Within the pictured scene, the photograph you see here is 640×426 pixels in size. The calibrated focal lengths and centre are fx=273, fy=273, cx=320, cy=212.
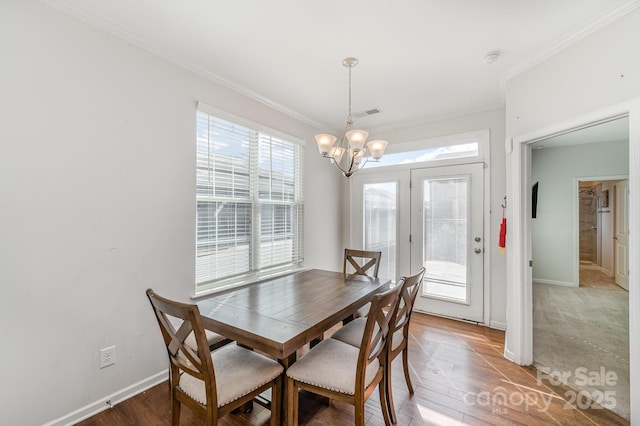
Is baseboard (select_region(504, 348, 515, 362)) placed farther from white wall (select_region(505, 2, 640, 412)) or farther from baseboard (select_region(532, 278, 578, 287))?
baseboard (select_region(532, 278, 578, 287))

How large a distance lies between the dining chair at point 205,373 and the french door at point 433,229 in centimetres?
280

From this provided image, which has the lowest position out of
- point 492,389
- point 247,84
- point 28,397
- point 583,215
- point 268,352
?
point 492,389

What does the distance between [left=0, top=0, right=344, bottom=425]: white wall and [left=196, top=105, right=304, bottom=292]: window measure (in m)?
0.17

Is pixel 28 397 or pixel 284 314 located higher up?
pixel 284 314

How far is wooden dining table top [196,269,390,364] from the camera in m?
1.43

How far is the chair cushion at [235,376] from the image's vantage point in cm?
141

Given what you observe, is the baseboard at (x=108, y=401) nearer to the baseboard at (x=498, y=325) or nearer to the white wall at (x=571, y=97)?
the white wall at (x=571, y=97)

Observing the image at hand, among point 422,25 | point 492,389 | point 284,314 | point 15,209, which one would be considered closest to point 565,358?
point 492,389

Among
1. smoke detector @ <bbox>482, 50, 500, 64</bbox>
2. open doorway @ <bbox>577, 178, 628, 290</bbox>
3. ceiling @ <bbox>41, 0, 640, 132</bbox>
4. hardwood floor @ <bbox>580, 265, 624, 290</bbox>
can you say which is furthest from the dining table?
open doorway @ <bbox>577, 178, 628, 290</bbox>

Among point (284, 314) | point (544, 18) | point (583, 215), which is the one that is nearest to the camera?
point (284, 314)

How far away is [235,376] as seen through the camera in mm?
1503

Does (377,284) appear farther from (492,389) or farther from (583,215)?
(583,215)

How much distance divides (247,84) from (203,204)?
4.34 ft

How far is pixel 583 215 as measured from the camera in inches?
245
